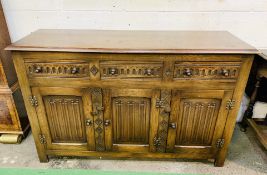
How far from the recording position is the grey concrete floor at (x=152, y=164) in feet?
6.20

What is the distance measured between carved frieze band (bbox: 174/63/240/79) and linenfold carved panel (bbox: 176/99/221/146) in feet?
0.63

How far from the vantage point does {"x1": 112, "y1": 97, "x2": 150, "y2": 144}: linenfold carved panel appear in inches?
64.3

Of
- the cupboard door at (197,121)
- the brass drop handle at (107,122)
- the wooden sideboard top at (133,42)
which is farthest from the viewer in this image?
the brass drop handle at (107,122)

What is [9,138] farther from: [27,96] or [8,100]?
[27,96]

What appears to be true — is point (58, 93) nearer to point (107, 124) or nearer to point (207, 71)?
point (107, 124)

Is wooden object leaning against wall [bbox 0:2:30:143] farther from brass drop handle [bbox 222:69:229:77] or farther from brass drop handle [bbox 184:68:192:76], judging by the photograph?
brass drop handle [bbox 222:69:229:77]

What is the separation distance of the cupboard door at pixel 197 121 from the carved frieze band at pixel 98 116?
1.74 ft

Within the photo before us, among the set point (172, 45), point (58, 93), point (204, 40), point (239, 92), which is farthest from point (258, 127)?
point (58, 93)

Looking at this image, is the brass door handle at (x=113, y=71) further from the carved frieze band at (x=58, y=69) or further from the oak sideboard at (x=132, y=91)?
the carved frieze band at (x=58, y=69)

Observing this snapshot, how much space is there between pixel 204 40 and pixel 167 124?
0.69 meters

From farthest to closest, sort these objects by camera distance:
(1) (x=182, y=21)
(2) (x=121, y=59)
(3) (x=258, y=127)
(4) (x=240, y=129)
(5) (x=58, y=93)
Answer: (4) (x=240, y=129) → (3) (x=258, y=127) → (1) (x=182, y=21) → (5) (x=58, y=93) → (2) (x=121, y=59)

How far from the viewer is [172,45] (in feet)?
4.96

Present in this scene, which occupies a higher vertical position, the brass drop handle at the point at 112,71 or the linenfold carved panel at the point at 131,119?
the brass drop handle at the point at 112,71

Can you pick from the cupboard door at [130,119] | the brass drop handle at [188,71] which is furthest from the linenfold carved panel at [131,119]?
the brass drop handle at [188,71]
